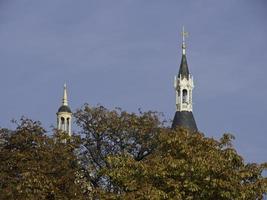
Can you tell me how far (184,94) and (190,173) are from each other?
5381 cm

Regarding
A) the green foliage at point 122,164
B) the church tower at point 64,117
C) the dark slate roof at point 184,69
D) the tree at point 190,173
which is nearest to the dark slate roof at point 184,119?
the dark slate roof at point 184,69

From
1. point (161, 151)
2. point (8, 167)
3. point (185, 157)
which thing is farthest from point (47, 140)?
point (185, 157)

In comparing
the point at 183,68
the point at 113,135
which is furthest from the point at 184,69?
the point at 113,135

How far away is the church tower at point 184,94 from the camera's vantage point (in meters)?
81.6

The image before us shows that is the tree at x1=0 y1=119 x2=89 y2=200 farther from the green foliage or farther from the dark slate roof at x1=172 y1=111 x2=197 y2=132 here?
the dark slate roof at x1=172 y1=111 x2=197 y2=132

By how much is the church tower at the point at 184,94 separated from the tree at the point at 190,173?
46.0m

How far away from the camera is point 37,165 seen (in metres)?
39.0

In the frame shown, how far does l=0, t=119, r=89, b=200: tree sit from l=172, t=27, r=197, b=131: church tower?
119ft

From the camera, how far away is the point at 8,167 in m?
40.5

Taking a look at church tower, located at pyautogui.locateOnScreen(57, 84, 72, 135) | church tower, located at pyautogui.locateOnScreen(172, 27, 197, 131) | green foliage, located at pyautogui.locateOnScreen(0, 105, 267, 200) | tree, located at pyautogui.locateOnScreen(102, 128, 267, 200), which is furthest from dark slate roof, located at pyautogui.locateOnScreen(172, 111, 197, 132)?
tree, located at pyautogui.locateOnScreen(102, 128, 267, 200)

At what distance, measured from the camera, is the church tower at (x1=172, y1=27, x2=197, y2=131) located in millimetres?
81625

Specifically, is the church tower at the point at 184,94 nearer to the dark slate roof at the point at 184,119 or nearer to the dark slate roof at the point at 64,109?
the dark slate roof at the point at 184,119

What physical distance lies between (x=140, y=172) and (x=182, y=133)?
249 centimetres

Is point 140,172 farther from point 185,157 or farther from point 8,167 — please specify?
point 8,167
